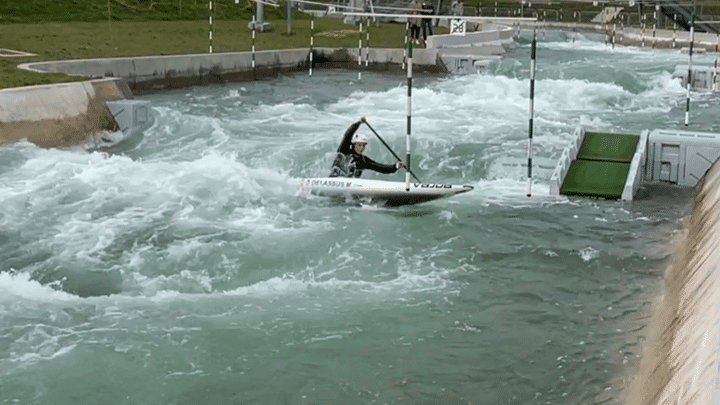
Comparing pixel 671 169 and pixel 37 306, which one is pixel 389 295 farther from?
pixel 671 169

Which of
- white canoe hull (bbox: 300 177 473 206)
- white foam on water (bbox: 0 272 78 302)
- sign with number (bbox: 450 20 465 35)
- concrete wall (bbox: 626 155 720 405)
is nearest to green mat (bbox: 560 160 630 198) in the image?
white canoe hull (bbox: 300 177 473 206)

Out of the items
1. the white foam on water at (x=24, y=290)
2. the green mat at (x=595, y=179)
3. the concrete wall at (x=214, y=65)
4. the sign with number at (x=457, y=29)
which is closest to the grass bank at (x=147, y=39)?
the concrete wall at (x=214, y=65)

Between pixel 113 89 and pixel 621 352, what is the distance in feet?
42.8

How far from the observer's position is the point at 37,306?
31.6 ft

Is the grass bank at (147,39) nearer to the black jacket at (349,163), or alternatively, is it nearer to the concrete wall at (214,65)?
the concrete wall at (214,65)

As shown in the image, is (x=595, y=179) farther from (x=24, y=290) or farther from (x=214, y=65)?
(x=214, y=65)

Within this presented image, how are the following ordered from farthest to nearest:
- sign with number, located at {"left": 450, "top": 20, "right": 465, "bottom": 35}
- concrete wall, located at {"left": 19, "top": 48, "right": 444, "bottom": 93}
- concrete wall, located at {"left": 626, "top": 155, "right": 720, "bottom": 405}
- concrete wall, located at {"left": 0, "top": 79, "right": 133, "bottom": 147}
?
sign with number, located at {"left": 450, "top": 20, "right": 465, "bottom": 35}, concrete wall, located at {"left": 19, "top": 48, "right": 444, "bottom": 93}, concrete wall, located at {"left": 0, "top": 79, "right": 133, "bottom": 147}, concrete wall, located at {"left": 626, "top": 155, "right": 720, "bottom": 405}

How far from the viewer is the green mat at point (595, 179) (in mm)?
14344

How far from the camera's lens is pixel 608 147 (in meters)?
15.9

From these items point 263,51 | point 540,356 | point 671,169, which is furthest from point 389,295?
point 263,51

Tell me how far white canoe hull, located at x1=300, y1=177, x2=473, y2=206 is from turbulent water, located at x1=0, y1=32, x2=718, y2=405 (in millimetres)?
193

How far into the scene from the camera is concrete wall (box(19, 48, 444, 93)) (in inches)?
856

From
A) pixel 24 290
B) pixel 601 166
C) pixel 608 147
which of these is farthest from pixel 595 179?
pixel 24 290

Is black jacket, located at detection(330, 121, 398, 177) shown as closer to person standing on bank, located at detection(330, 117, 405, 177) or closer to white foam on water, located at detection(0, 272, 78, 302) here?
person standing on bank, located at detection(330, 117, 405, 177)
